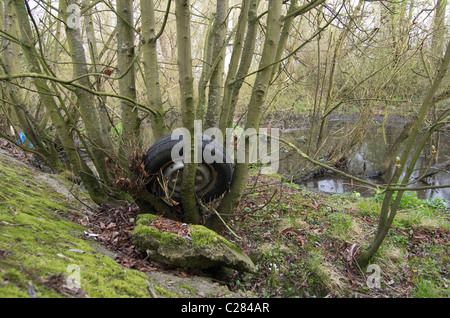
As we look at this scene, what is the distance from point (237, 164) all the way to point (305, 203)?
215cm

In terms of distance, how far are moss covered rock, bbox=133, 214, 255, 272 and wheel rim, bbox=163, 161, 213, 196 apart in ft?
2.10

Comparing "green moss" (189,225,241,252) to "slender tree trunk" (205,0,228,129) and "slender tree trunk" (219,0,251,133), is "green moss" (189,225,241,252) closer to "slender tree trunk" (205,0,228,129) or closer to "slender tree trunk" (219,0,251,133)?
"slender tree trunk" (219,0,251,133)

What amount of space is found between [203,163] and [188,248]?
3.47ft

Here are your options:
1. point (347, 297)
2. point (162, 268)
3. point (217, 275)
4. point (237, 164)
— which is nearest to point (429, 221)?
point (347, 297)

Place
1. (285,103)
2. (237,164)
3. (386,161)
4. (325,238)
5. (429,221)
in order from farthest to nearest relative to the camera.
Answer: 1. (285,103)
2. (386,161)
3. (429,221)
4. (325,238)
5. (237,164)

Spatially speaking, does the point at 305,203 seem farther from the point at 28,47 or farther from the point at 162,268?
the point at 28,47

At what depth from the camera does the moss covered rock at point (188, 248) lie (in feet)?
9.04

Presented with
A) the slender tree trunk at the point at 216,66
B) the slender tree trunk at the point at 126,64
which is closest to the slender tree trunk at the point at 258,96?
the slender tree trunk at the point at 126,64

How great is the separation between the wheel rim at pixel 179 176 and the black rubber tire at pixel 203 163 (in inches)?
1.3

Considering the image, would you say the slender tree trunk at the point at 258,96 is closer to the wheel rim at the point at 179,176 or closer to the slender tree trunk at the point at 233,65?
the wheel rim at the point at 179,176

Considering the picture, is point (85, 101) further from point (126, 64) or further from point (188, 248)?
point (188, 248)

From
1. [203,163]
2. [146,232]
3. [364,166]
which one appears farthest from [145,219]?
[364,166]

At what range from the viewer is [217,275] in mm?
2988

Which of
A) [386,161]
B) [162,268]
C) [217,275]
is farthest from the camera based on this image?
[386,161]
